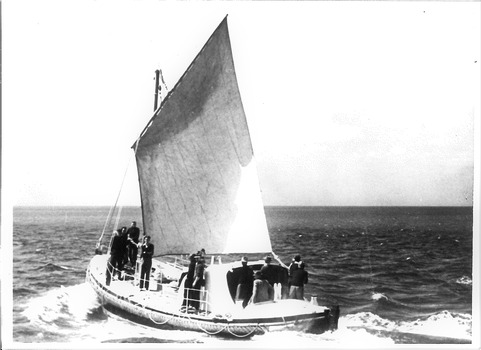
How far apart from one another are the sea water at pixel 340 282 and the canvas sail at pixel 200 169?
2.50 feet

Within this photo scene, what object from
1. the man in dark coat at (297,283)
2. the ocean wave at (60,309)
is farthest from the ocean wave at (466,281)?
the ocean wave at (60,309)

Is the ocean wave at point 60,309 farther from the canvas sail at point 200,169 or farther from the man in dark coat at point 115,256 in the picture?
the canvas sail at point 200,169

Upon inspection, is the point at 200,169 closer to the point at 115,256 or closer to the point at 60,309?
the point at 115,256

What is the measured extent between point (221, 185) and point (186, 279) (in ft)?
5.32

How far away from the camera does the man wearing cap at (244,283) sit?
8812 mm

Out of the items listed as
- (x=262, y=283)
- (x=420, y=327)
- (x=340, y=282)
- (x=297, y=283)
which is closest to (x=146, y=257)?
(x=262, y=283)

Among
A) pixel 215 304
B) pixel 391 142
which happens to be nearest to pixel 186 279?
pixel 215 304

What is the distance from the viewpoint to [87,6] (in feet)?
32.0

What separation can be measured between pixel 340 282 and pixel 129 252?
3468 millimetres

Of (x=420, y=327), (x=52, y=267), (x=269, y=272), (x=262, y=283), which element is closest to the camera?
(x=262, y=283)

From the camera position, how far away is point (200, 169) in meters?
9.70

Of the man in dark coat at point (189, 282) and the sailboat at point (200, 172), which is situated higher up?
the sailboat at point (200, 172)

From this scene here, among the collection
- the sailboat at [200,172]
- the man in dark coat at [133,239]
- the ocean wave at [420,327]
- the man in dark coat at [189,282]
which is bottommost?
the ocean wave at [420,327]

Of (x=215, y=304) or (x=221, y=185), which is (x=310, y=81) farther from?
(x=215, y=304)
